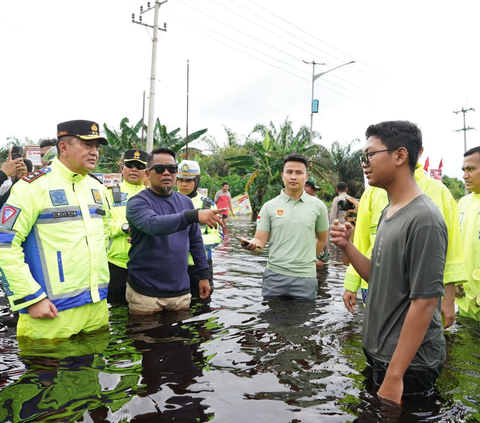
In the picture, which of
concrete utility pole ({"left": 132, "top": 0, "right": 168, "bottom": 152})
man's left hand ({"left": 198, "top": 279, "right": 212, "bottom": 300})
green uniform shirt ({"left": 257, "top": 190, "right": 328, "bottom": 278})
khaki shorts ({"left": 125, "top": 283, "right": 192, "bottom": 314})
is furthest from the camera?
concrete utility pole ({"left": 132, "top": 0, "right": 168, "bottom": 152})

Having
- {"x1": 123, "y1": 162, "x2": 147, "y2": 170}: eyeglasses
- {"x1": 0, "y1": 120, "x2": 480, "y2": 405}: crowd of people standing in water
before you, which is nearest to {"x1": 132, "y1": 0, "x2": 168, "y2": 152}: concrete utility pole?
{"x1": 123, "y1": 162, "x2": 147, "y2": 170}: eyeglasses

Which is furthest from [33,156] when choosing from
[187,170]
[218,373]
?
[218,373]

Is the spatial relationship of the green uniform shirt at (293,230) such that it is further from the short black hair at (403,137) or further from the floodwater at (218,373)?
the short black hair at (403,137)

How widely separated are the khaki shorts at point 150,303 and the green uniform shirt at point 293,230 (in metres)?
1.36

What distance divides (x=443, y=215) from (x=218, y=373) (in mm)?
2309

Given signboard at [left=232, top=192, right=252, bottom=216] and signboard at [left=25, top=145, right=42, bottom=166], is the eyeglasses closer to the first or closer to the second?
signboard at [left=25, top=145, right=42, bottom=166]

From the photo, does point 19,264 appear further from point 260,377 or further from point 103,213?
point 260,377

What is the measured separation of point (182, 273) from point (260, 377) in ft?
5.37

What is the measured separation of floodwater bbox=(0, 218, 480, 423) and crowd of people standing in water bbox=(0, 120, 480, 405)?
21 cm

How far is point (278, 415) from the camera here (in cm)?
293

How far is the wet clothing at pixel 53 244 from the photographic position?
346 cm

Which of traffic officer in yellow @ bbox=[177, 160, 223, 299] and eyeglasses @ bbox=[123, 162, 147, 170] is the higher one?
eyeglasses @ bbox=[123, 162, 147, 170]

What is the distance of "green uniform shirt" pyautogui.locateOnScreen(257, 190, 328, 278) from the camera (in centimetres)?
550

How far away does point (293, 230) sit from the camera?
5.50 metres
